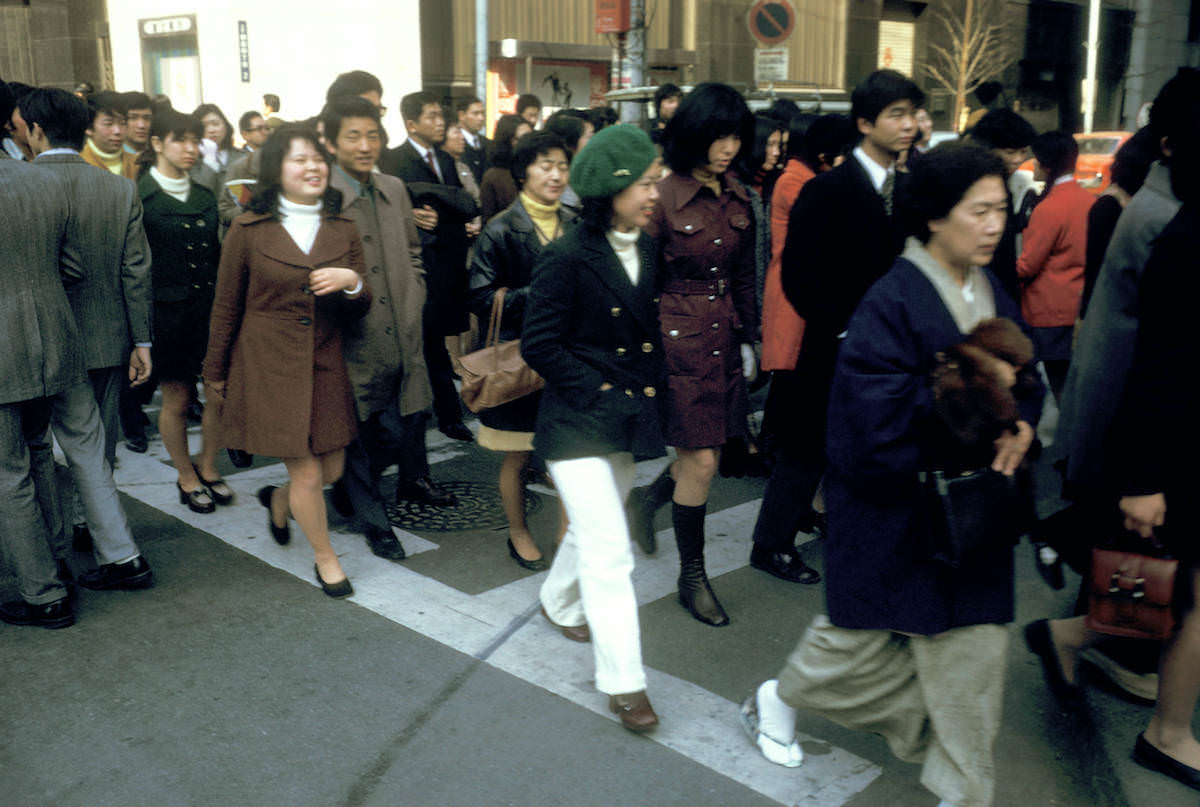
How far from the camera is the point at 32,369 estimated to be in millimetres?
4336

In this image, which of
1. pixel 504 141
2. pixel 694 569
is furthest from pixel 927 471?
pixel 504 141

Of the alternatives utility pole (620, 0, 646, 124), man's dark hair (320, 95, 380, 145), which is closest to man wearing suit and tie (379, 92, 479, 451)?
man's dark hair (320, 95, 380, 145)

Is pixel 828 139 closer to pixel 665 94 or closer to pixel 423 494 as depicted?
pixel 423 494

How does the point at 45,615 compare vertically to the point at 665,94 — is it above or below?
below

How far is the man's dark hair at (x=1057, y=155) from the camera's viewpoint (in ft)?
21.6

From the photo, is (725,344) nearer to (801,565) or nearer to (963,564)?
(801,565)

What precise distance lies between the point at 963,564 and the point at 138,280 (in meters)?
3.81

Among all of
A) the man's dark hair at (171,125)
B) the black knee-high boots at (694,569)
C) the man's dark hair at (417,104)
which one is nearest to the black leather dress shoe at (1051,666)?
the black knee-high boots at (694,569)

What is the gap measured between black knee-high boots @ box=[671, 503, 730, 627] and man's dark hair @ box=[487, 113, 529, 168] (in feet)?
14.2

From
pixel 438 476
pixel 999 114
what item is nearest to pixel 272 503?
pixel 438 476

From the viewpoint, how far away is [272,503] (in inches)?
208

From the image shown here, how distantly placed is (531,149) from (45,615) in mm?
2771

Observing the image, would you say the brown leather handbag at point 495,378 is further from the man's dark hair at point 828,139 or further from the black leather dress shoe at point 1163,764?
the black leather dress shoe at point 1163,764

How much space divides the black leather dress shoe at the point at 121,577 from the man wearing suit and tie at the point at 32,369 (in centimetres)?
30
